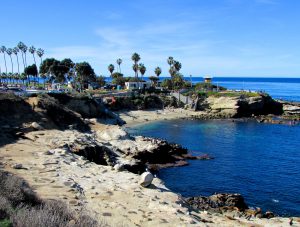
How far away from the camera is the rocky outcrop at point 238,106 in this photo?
98.0m

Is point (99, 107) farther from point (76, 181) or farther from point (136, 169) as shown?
point (76, 181)

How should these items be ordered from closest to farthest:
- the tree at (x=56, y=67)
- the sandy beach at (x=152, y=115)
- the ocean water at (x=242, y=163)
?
the ocean water at (x=242, y=163), the sandy beach at (x=152, y=115), the tree at (x=56, y=67)

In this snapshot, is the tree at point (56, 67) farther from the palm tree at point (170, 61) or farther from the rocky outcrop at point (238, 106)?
the palm tree at point (170, 61)

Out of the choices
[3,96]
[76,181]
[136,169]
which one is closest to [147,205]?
[76,181]

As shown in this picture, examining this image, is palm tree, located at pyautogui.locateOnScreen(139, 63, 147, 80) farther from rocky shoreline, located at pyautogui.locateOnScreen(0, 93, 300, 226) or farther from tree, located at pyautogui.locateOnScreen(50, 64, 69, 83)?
rocky shoreline, located at pyautogui.locateOnScreen(0, 93, 300, 226)

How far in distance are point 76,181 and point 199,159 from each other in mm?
27401

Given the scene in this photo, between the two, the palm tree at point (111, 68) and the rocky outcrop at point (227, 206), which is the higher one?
the palm tree at point (111, 68)

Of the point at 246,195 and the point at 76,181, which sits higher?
the point at 76,181

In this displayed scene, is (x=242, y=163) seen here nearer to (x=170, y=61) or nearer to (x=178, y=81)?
(x=178, y=81)

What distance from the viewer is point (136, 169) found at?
36625 mm


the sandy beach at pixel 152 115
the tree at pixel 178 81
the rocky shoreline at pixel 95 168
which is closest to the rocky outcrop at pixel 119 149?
the rocky shoreline at pixel 95 168

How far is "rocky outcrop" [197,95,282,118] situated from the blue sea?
49.0 feet

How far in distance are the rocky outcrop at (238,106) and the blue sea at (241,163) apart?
1493 centimetres

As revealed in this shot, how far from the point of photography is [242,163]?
48062 millimetres
